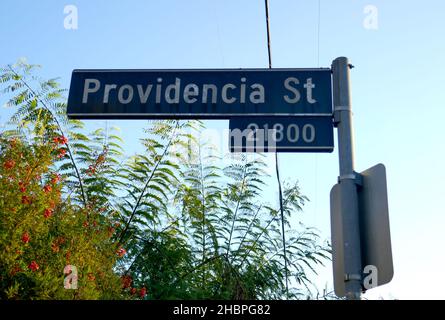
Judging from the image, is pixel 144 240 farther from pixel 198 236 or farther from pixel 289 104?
pixel 289 104

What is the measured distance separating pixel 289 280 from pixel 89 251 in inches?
192

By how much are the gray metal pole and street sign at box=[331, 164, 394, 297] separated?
0.20 ft

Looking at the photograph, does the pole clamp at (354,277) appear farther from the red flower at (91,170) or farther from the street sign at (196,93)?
the red flower at (91,170)

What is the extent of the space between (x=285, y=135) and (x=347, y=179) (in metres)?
0.86

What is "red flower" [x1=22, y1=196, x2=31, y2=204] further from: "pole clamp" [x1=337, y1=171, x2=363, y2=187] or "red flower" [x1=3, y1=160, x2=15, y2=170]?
"pole clamp" [x1=337, y1=171, x2=363, y2=187]

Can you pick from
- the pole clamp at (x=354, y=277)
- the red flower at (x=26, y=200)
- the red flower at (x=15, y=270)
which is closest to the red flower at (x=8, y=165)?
the red flower at (x=26, y=200)

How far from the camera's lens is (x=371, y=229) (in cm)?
527

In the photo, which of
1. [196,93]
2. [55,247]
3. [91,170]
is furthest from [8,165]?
[196,93]

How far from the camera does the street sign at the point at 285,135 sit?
6.07 m

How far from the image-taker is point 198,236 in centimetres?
1141

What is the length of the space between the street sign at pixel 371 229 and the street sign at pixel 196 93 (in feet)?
3.57

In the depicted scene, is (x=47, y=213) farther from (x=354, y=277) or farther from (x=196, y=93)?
(x=354, y=277)
